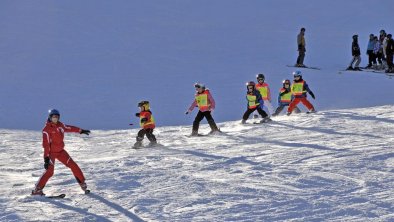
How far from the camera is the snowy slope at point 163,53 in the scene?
21.3m

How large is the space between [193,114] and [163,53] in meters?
8.72

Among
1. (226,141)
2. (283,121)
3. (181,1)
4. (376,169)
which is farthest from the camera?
(181,1)

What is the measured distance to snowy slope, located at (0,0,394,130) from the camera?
70.0 ft

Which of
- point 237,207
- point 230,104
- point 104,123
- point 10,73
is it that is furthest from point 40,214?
point 10,73

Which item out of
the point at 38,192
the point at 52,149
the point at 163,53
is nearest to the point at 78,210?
the point at 38,192

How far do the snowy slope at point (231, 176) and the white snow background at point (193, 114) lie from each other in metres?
0.03

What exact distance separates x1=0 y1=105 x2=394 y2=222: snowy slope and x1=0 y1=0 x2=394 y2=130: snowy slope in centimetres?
509

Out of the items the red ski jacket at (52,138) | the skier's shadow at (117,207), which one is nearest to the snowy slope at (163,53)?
the red ski jacket at (52,138)

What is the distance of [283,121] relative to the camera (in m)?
16.1

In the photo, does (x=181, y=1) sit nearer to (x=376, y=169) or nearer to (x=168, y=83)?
(x=168, y=83)

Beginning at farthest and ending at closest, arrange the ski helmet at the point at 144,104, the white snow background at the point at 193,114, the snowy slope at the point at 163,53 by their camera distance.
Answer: the snowy slope at the point at 163,53
the ski helmet at the point at 144,104
the white snow background at the point at 193,114

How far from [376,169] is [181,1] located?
30504mm

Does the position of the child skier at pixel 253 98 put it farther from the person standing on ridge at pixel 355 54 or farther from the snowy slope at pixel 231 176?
the person standing on ridge at pixel 355 54

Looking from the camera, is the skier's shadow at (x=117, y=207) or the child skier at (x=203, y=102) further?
the child skier at (x=203, y=102)
